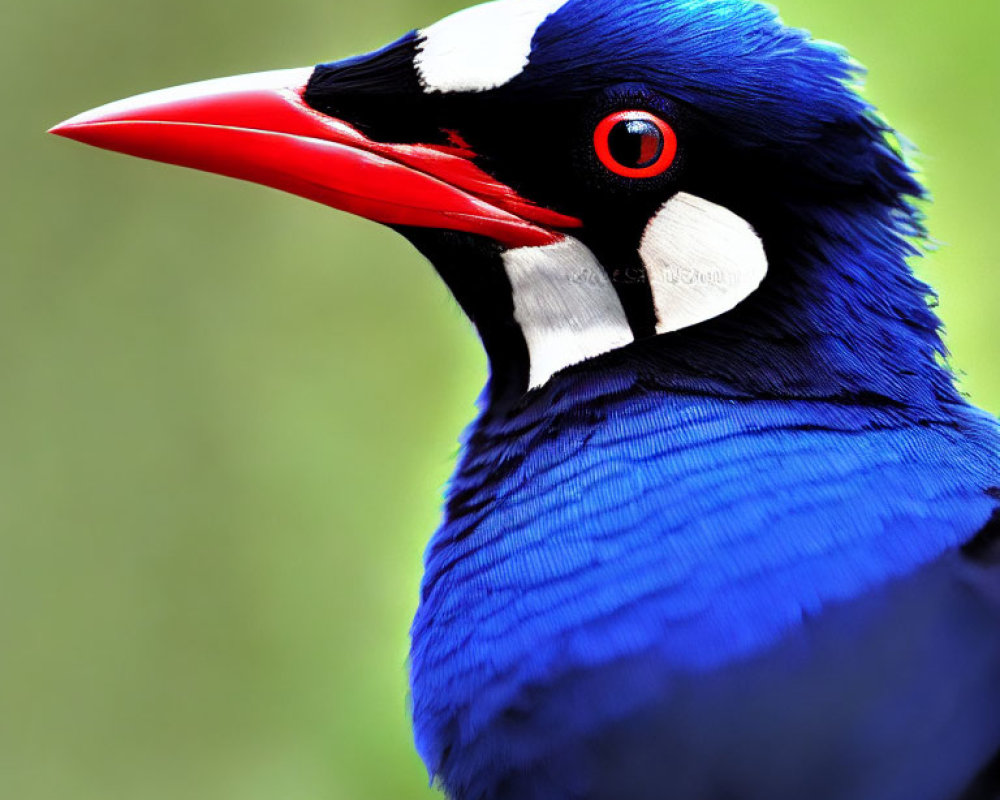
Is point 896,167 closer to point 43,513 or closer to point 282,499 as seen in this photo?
point 282,499

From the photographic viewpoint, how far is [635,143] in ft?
6.39

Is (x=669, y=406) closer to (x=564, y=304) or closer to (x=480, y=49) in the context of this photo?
(x=564, y=304)

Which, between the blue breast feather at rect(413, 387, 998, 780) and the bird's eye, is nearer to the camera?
the blue breast feather at rect(413, 387, 998, 780)

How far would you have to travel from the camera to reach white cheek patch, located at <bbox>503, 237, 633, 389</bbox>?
205 centimetres

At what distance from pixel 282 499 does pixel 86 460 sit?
0.80m

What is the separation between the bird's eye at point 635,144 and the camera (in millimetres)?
1934

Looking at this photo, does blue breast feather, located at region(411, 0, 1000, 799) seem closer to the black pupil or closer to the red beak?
the black pupil

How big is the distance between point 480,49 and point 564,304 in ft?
1.17

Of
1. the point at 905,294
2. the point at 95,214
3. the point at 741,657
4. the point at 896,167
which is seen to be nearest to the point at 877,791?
the point at 741,657

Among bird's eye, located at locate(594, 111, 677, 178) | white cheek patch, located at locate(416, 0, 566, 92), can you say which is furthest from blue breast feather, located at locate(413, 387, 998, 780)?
white cheek patch, located at locate(416, 0, 566, 92)

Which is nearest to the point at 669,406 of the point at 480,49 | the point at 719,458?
the point at 719,458

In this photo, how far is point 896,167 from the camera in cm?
204

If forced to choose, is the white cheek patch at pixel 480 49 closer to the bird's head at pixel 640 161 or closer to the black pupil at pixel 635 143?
the bird's head at pixel 640 161

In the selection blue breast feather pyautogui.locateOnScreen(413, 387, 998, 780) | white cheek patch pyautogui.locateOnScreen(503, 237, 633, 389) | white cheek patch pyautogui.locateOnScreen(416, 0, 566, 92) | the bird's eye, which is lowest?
blue breast feather pyautogui.locateOnScreen(413, 387, 998, 780)
